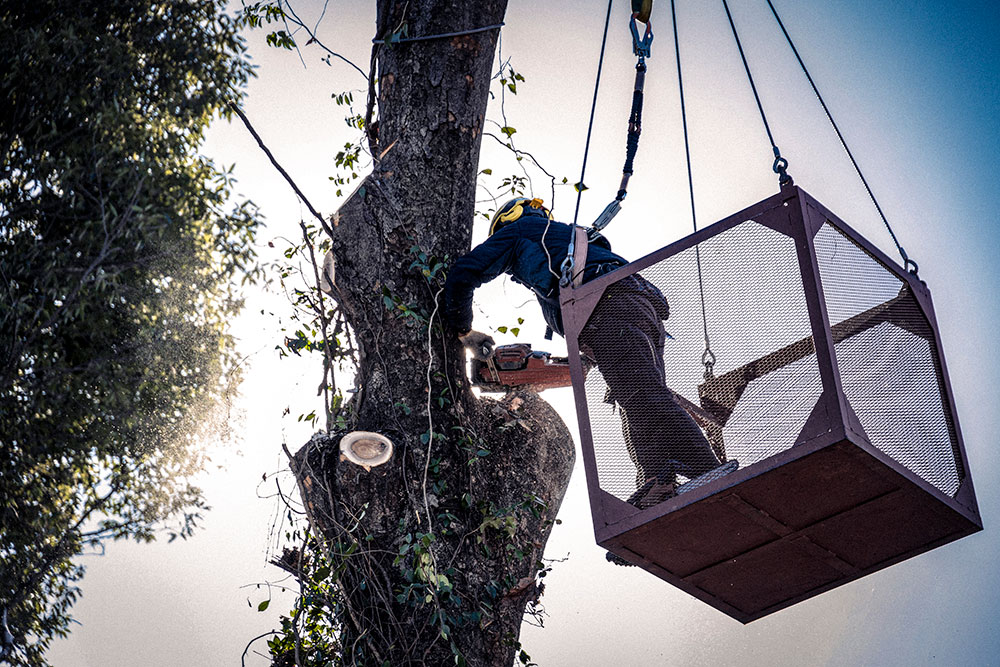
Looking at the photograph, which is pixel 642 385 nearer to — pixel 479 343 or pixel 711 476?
pixel 711 476

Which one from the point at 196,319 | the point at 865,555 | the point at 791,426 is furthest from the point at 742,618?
the point at 196,319

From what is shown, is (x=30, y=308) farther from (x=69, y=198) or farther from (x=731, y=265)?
(x=731, y=265)

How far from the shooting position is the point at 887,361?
2482mm

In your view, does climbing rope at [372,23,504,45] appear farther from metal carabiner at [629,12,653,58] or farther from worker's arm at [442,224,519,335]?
worker's arm at [442,224,519,335]

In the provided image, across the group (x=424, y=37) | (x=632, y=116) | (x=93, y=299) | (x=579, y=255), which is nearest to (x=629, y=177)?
(x=632, y=116)

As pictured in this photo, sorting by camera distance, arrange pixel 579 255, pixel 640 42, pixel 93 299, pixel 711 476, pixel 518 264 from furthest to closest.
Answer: pixel 93 299 → pixel 640 42 → pixel 518 264 → pixel 579 255 → pixel 711 476

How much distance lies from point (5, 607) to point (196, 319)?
1793 millimetres

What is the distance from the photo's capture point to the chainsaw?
349 cm

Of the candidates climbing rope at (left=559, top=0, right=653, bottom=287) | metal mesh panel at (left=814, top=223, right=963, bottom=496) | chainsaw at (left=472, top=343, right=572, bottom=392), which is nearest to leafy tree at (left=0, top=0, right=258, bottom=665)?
chainsaw at (left=472, top=343, right=572, bottom=392)

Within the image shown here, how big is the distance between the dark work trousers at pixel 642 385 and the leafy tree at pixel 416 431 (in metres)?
0.68

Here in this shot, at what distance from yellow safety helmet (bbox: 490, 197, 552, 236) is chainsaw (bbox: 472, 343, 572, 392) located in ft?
1.49

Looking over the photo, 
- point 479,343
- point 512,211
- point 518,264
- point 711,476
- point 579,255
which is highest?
point 512,211

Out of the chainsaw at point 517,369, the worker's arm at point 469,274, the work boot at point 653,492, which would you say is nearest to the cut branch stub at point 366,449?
the worker's arm at point 469,274

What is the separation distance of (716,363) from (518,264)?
1.10 metres
